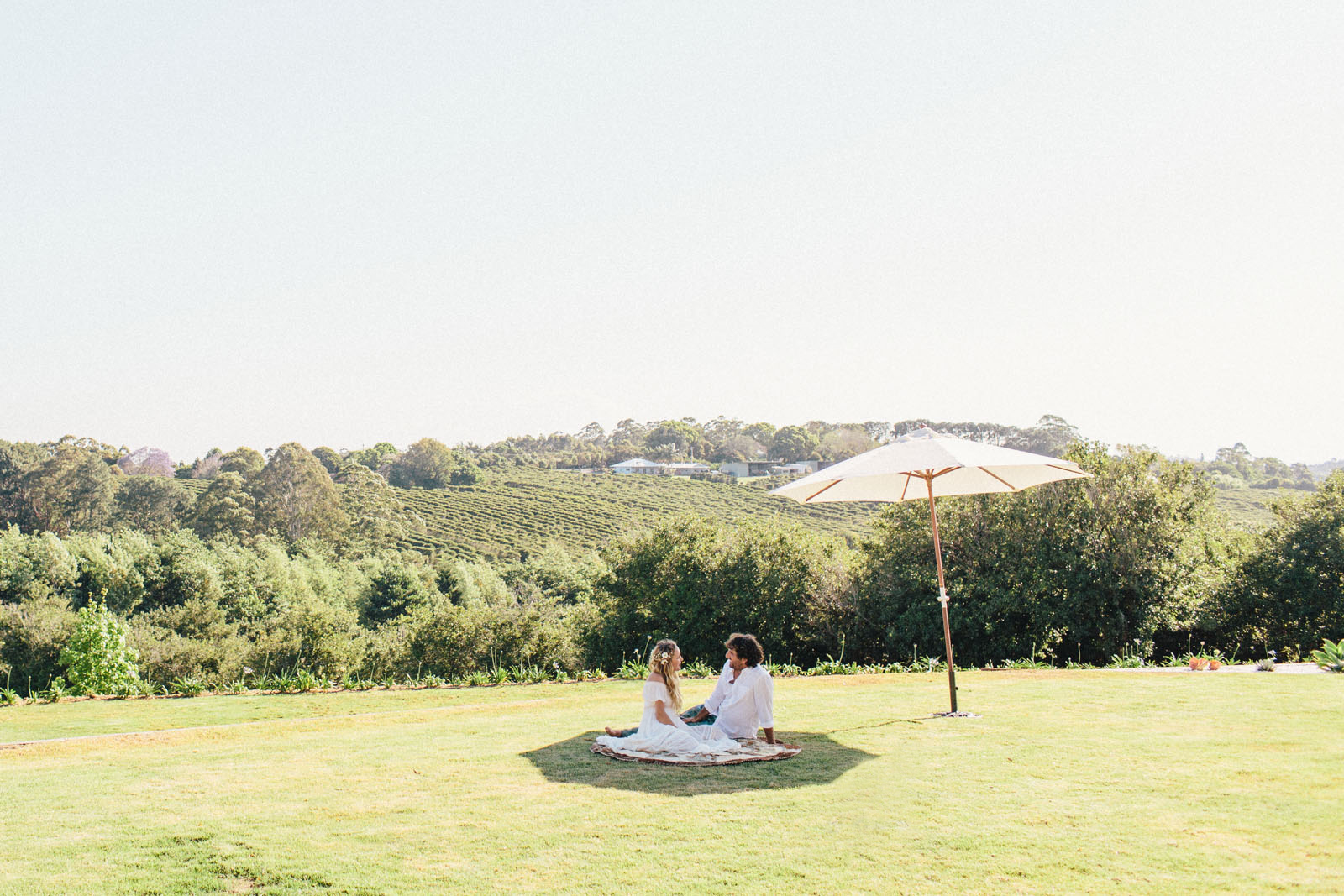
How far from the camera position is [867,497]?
10.3m

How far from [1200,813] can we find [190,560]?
3977cm

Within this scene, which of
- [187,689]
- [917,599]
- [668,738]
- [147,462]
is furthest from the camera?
[147,462]

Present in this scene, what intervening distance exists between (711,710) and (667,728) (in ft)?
2.30

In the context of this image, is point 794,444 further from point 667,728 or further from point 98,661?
point 667,728

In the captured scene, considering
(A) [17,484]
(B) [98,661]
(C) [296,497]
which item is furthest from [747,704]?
(A) [17,484]

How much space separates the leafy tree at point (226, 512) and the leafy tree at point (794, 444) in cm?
6810

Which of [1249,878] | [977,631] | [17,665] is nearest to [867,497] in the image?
[1249,878]

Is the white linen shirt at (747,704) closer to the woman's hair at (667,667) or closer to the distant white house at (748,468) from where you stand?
the woman's hair at (667,667)

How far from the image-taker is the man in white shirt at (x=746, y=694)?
746 cm

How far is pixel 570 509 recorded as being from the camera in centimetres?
7131

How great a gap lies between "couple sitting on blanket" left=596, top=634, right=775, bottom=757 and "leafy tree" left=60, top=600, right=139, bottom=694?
51.2 feet

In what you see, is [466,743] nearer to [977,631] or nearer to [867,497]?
[867,497]

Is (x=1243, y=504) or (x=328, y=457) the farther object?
(x=328, y=457)

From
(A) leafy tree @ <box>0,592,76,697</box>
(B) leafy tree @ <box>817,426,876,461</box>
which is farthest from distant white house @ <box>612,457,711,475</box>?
(A) leafy tree @ <box>0,592,76,697</box>
